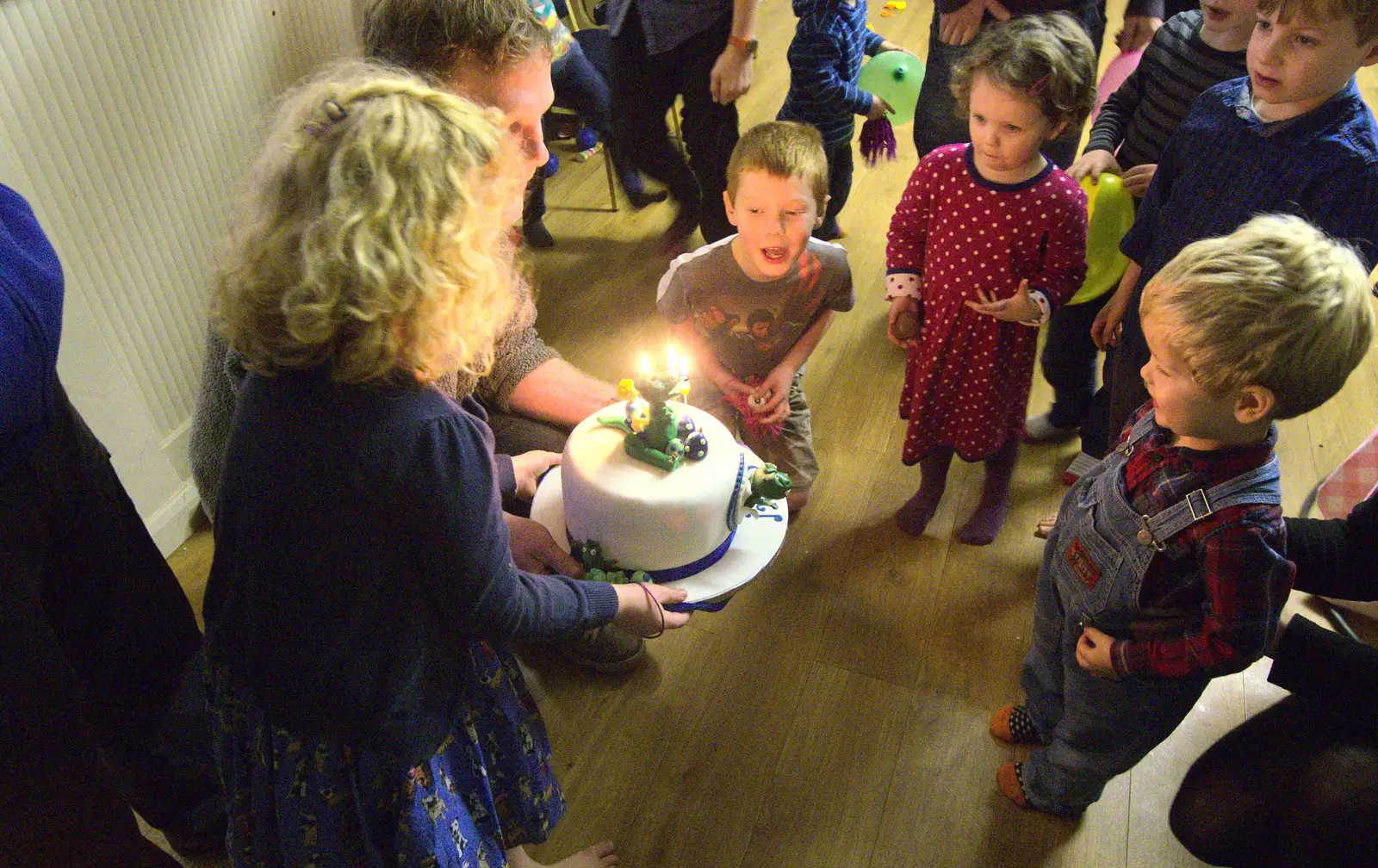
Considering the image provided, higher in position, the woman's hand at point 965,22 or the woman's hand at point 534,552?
the woman's hand at point 965,22

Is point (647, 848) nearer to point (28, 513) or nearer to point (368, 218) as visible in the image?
point (28, 513)

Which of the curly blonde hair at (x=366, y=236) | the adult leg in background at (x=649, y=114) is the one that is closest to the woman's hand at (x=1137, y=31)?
the adult leg in background at (x=649, y=114)

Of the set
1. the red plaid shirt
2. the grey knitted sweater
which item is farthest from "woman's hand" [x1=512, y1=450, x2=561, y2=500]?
the red plaid shirt

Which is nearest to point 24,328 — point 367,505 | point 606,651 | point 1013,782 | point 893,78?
point 367,505

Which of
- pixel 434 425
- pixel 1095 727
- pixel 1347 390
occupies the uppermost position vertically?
pixel 434 425

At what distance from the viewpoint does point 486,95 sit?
1.46m

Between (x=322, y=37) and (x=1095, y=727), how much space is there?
2214 mm

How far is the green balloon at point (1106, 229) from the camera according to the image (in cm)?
208

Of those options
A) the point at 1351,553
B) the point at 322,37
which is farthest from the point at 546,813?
the point at 322,37

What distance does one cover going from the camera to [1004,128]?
1.72 metres

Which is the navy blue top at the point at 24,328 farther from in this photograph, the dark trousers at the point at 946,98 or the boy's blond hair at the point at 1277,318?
the dark trousers at the point at 946,98

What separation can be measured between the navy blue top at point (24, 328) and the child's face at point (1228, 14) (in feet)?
6.71

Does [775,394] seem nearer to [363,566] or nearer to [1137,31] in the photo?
[363,566]

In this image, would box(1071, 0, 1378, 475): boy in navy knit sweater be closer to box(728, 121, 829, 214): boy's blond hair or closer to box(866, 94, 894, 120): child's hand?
box(728, 121, 829, 214): boy's blond hair
